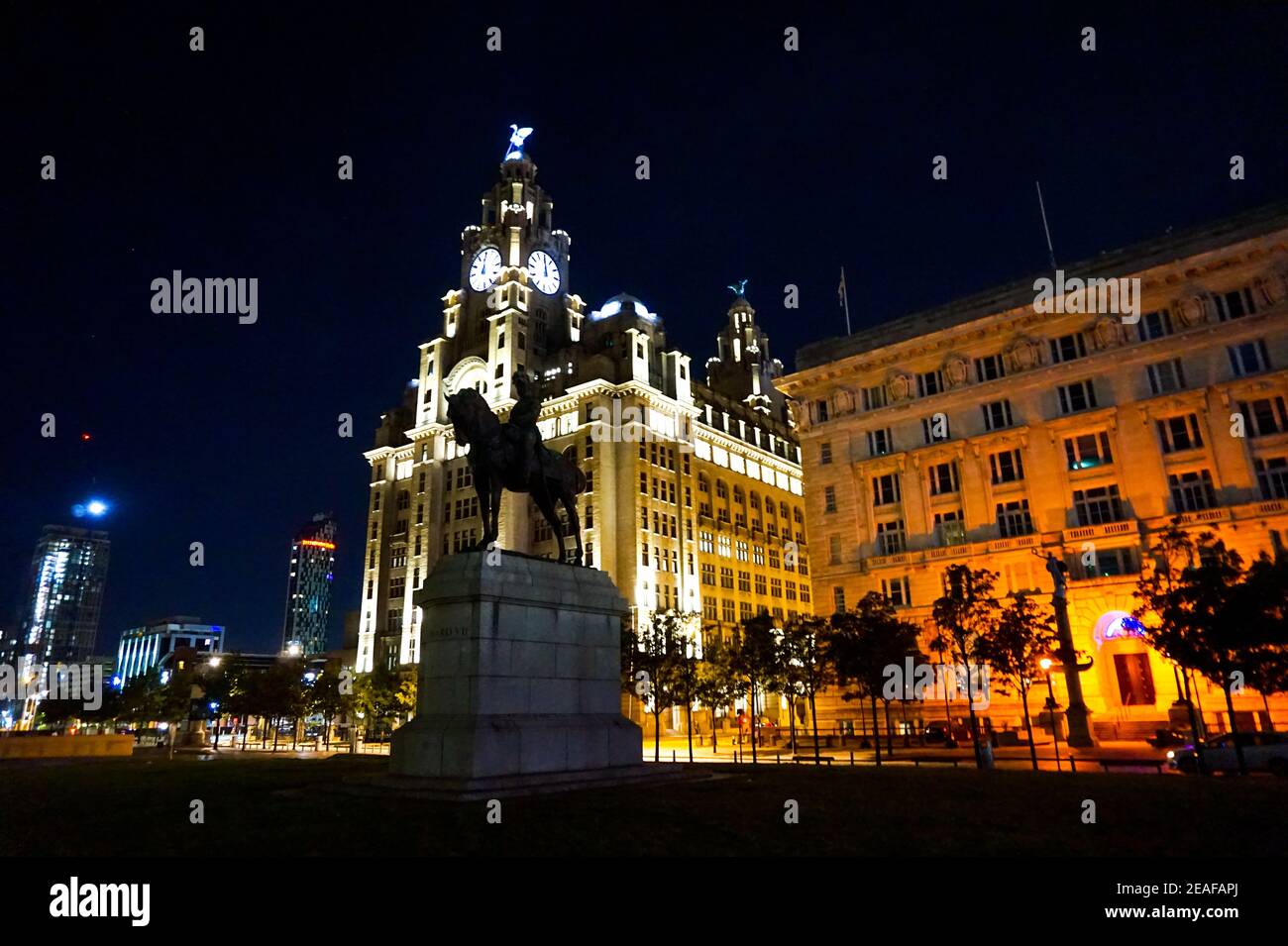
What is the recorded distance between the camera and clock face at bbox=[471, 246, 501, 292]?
124 m

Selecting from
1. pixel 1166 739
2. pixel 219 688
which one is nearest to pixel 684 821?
pixel 1166 739

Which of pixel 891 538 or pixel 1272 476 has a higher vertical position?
pixel 1272 476

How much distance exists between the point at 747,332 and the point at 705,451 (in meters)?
47.6

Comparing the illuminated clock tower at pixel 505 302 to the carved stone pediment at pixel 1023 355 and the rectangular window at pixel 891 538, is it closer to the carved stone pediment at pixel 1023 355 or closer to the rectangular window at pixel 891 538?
the rectangular window at pixel 891 538

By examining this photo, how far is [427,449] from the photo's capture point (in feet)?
398

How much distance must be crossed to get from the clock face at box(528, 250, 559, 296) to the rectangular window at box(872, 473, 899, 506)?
2943 inches

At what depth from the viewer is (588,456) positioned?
342 ft

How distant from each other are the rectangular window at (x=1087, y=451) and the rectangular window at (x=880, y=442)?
13.5 meters

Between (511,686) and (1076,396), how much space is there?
56.0 metres

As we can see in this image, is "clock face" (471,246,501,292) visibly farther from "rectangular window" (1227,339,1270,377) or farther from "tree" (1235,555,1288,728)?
"tree" (1235,555,1288,728)

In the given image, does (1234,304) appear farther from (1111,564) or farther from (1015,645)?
(1015,645)

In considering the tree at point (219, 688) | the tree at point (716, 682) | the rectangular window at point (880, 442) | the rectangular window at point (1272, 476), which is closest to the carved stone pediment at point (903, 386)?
the rectangular window at point (880, 442)
